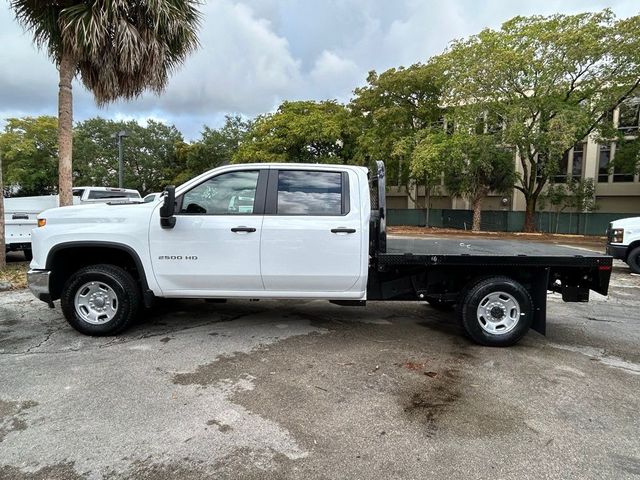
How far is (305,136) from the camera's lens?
28203 millimetres

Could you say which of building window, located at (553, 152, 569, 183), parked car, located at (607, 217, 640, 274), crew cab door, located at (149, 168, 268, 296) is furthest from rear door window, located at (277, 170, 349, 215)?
building window, located at (553, 152, 569, 183)

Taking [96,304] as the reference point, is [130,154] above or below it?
above

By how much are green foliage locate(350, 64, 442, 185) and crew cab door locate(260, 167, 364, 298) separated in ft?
71.6

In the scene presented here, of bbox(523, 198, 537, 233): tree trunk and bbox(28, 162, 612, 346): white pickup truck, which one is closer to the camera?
bbox(28, 162, 612, 346): white pickup truck

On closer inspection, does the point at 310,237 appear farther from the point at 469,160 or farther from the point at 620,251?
the point at 469,160

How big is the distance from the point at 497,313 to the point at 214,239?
131 inches

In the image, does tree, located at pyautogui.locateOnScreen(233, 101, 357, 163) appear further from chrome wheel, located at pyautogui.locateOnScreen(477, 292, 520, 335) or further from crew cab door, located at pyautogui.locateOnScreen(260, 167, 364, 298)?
chrome wheel, located at pyautogui.locateOnScreen(477, 292, 520, 335)

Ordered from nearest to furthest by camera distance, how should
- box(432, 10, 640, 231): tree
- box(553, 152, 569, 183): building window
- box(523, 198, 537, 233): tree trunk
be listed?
box(432, 10, 640, 231): tree → box(523, 198, 537, 233): tree trunk → box(553, 152, 569, 183): building window

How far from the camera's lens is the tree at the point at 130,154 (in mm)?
38312

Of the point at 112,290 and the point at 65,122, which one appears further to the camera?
the point at 65,122

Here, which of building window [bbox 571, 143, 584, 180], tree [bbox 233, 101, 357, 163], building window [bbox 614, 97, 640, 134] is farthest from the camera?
building window [bbox 571, 143, 584, 180]

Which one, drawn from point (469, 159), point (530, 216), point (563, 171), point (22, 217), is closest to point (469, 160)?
point (469, 159)

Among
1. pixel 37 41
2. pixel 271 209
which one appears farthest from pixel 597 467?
pixel 37 41

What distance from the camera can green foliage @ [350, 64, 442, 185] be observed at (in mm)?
26250
